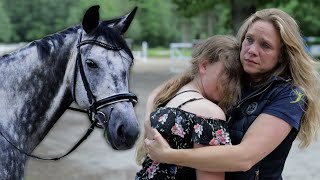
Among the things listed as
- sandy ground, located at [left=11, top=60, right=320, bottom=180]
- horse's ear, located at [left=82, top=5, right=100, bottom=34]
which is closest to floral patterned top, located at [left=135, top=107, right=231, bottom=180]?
horse's ear, located at [left=82, top=5, right=100, bottom=34]

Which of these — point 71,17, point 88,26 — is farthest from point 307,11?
point 88,26

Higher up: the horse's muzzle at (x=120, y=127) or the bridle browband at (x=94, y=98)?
the bridle browband at (x=94, y=98)

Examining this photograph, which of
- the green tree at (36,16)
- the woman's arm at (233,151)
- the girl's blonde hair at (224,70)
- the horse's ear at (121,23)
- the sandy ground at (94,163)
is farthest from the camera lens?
the green tree at (36,16)

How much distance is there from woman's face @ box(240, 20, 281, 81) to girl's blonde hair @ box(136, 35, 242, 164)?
1.6 inches

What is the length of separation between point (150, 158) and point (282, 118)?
57 cm

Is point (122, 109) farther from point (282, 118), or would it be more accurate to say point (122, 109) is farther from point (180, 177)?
point (282, 118)

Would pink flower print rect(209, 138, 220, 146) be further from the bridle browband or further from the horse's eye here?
the horse's eye

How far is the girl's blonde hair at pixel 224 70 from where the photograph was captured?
6.68 feet

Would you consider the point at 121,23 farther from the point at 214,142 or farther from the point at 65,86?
the point at 214,142

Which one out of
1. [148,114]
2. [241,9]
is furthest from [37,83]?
[241,9]

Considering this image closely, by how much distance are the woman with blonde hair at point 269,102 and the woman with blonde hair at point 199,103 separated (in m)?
0.06

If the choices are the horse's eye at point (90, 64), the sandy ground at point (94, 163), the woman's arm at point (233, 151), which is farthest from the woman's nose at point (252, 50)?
the sandy ground at point (94, 163)

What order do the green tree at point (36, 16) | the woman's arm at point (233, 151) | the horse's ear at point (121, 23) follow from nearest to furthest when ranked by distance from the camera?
the woman's arm at point (233, 151)
the horse's ear at point (121, 23)
the green tree at point (36, 16)

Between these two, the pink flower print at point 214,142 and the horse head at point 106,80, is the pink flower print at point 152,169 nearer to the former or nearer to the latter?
the pink flower print at point 214,142
